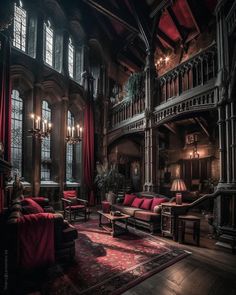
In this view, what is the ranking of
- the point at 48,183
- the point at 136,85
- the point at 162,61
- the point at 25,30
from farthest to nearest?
the point at 162,61 → the point at 136,85 → the point at 48,183 → the point at 25,30

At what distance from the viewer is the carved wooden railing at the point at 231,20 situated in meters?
4.22

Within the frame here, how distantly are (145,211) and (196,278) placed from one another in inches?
105

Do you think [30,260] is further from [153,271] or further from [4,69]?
[4,69]

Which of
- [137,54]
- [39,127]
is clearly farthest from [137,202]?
[137,54]

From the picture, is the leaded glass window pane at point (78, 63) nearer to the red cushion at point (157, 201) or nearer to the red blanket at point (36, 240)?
the red cushion at point (157, 201)

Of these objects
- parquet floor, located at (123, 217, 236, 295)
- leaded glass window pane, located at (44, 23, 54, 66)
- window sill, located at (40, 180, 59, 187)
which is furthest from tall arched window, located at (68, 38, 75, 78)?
parquet floor, located at (123, 217, 236, 295)

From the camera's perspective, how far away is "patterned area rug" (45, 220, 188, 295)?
2.45 m

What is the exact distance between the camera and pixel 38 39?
7215 millimetres

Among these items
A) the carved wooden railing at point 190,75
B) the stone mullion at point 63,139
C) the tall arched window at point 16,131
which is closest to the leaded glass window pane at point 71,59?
the stone mullion at point 63,139

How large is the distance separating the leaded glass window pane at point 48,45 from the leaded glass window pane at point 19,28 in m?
0.85

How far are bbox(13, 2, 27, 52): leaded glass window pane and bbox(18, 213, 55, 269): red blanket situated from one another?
6.74 m

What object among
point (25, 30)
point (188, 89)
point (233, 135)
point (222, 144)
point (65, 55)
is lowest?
point (222, 144)

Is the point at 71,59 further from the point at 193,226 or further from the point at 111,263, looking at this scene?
the point at 111,263

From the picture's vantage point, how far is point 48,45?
26.5ft
